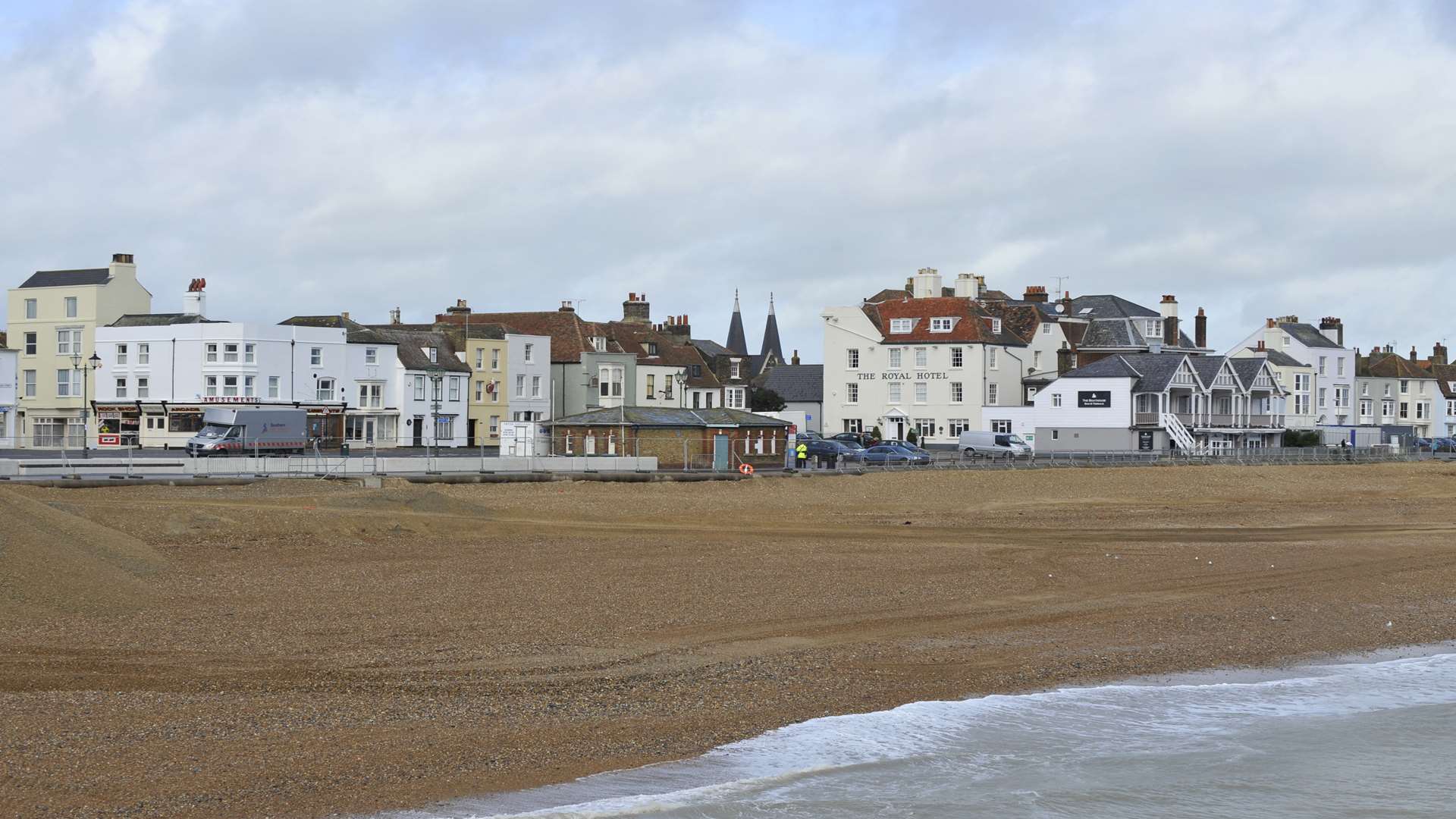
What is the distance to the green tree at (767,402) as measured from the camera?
99562 mm

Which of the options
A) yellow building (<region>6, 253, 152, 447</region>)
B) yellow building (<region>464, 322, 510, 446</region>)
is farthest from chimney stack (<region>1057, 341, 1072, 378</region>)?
yellow building (<region>6, 253, 152, 447</region>)

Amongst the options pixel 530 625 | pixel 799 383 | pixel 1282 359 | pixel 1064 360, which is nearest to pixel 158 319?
pixel 799 383

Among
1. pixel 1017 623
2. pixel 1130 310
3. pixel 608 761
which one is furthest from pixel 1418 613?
pixel 1130 310

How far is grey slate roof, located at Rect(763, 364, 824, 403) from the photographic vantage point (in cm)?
10281

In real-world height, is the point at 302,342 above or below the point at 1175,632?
above

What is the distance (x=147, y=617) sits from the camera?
19.9 m

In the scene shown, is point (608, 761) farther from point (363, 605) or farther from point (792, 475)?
point (792, 475)

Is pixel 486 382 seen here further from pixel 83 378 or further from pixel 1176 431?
pixel 1176 431

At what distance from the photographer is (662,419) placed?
203ft

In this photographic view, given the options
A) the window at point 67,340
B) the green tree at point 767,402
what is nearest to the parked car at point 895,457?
the green tree at point 767,402

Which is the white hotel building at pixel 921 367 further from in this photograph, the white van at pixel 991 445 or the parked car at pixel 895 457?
the parked car at pixel 895 457

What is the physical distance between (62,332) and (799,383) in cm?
4856

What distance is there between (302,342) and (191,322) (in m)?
5.81

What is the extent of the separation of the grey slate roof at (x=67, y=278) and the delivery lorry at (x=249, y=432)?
805 inches
